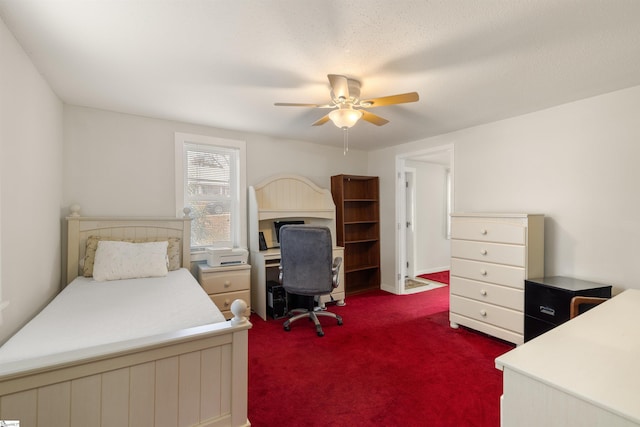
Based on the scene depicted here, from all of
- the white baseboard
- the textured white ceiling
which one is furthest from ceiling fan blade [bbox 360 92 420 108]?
the white baseboard

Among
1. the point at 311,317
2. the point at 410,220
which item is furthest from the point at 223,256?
the point at 410,220

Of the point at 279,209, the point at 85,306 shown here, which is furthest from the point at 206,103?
the point at 85,306

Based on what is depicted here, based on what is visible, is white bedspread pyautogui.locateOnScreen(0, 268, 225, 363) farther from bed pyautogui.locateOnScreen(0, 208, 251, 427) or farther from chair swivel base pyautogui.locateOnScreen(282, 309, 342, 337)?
chair swivel base pyautogui.locateOnScreen(282, 309, 342, 337)

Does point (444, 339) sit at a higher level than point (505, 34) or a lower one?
lower

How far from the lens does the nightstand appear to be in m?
3.10

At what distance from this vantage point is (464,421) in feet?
5.72

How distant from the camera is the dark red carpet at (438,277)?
5305 mm

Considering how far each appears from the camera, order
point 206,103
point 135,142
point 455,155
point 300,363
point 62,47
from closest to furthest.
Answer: point 62,47 < point 300,363 < point 206,103 < point 135,142 < point 455,155

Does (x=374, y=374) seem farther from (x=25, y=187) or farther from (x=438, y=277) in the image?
(x=438, y=277)

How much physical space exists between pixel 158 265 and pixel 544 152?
3830 mm

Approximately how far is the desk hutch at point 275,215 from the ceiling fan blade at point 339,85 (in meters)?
1.98

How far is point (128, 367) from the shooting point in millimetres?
1245

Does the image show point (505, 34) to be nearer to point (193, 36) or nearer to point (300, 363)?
point (193, 36)

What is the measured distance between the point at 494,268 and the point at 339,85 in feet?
7.46
